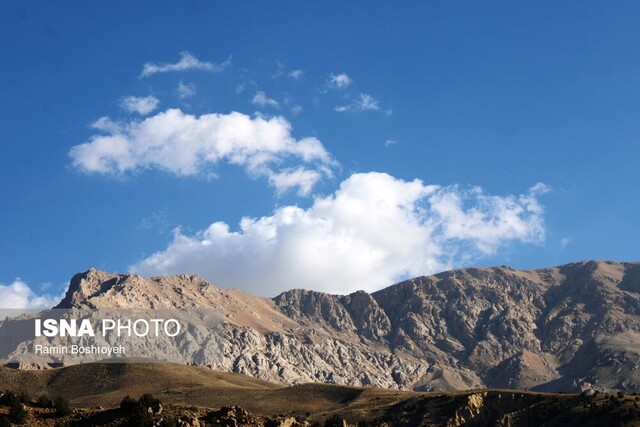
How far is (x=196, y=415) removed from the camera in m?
48.9

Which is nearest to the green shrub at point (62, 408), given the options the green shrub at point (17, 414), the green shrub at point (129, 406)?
the green shrub at point (17, 414)

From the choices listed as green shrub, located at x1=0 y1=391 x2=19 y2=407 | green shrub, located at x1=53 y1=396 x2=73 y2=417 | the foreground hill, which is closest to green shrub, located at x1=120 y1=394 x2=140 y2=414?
the foreground hill

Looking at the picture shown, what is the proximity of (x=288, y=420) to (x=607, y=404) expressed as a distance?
2539 inches

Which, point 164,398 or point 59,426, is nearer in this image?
point 59,426

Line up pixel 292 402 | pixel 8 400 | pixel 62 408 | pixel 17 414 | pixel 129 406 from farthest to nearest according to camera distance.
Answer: pixel 292 402
pixel 62 408
pixel 8 400
pixel 129 406
pixel 17 414

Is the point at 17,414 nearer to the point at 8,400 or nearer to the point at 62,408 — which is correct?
the point at 8,400

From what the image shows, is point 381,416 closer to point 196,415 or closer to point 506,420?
point 506,420

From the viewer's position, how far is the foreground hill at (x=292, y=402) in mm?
50906

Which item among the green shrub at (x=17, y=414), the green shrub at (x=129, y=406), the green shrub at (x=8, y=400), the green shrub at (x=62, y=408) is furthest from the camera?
the green shrub at (x=62, y=408)

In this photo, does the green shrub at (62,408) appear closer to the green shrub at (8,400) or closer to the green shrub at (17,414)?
the green shrub at (17,414)

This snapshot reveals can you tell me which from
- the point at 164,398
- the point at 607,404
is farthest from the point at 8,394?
the point at 164,398

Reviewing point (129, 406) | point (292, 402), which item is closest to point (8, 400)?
point (129, 406)

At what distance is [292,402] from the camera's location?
159 meters

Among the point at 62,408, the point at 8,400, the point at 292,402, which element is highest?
the point at 292,402
